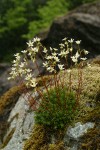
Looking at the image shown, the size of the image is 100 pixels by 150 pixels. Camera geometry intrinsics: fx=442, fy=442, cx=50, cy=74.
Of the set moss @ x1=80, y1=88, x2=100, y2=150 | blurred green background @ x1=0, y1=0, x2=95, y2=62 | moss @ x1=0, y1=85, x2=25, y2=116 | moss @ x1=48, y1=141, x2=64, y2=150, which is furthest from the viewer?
blurred green background @ x1=0, y1=0, x2=95, y2=62

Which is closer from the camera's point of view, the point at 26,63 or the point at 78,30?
the point at 26,63

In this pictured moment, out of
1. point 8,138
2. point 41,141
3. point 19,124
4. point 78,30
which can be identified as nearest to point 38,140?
point 41,141

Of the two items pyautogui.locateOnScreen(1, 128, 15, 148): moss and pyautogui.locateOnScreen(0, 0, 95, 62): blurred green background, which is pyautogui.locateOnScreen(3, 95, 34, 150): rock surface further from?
pyautogui.locateOnScreen(0, 0, 95, 62): blurred green background

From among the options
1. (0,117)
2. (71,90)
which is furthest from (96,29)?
(71,90)

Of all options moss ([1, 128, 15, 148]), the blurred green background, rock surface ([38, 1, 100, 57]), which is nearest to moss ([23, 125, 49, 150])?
moss ([1, 128, 15, 148])

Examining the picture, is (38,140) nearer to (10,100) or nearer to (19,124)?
(19,124)

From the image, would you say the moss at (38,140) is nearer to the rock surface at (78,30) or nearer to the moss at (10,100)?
the moss at (10,100)
